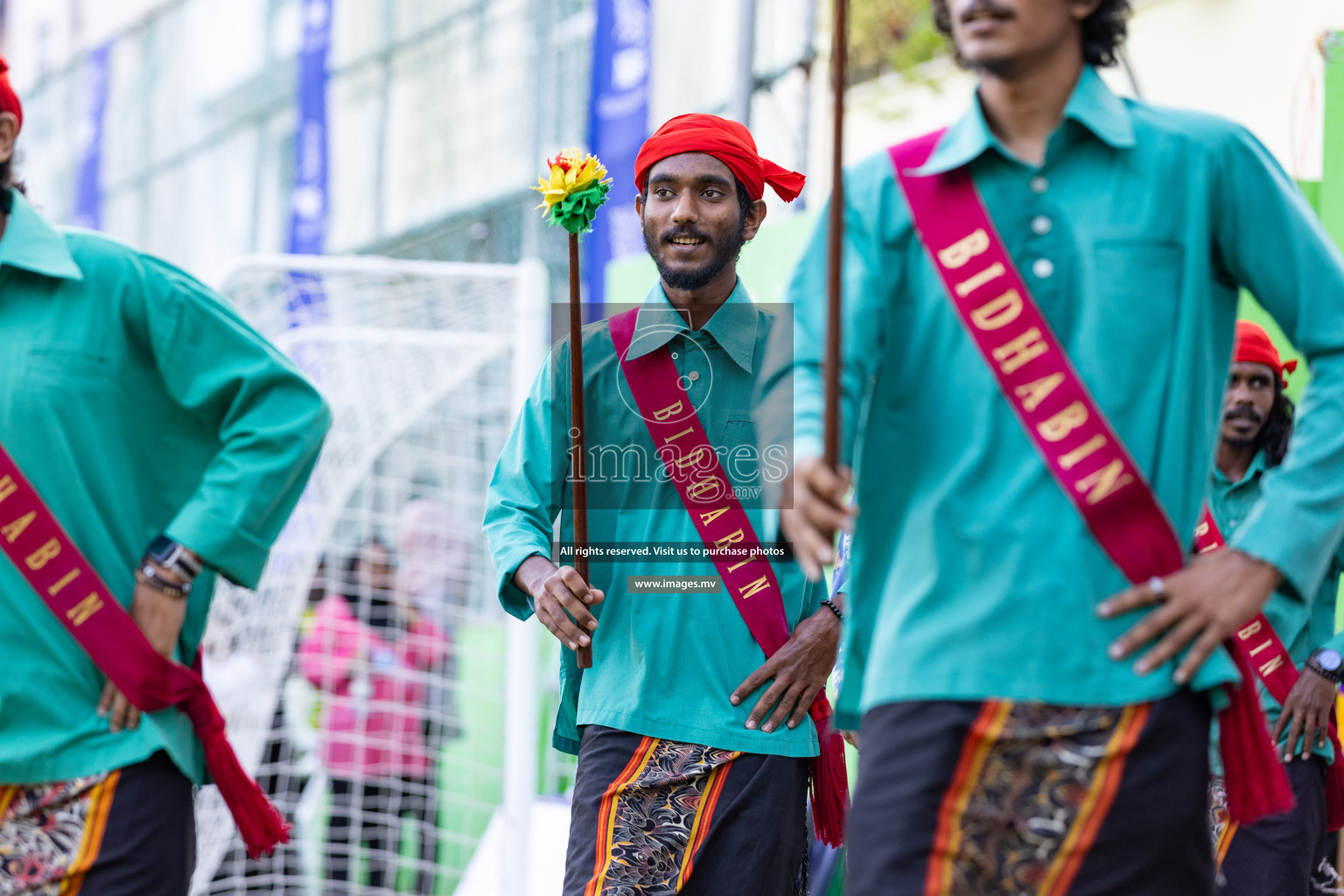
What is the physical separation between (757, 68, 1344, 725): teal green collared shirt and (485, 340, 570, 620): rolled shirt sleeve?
1449 millimetres

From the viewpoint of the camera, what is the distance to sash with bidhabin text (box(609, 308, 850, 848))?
388 centimetres

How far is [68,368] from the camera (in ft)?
11.4

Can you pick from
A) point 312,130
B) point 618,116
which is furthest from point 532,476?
point 312,130

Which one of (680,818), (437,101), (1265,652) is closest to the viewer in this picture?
(680,818)

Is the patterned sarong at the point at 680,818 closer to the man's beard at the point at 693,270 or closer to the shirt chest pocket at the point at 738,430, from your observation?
the shirt chest pocket at the point at 738,430

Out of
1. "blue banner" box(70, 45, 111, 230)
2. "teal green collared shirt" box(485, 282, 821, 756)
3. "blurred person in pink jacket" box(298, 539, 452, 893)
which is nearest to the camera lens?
"teal green collared shirt" box(485, 282, 821, 756)

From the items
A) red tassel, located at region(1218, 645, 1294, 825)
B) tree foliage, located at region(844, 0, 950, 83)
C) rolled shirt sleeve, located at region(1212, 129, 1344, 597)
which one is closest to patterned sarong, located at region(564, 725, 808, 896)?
red tassel, located at region(1218, 645, 1294, 825)

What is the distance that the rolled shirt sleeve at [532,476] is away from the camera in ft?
12.9

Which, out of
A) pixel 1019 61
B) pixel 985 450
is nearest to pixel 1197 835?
pixel 985 450

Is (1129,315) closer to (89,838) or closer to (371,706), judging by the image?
(89,838)

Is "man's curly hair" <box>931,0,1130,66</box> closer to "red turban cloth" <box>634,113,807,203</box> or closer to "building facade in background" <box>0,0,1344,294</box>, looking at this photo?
"red turban cloth" <box>634,113,807,203</box>

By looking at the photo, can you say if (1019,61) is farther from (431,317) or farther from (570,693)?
(431,317)

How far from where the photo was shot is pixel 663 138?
4250mm

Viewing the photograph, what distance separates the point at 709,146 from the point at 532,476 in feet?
3.28
